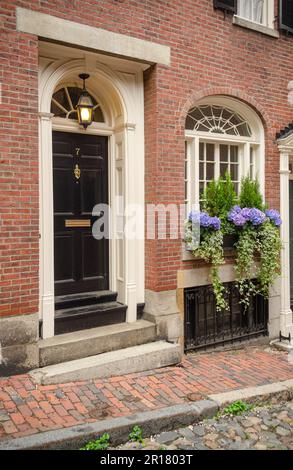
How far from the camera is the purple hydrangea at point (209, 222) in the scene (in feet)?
19.7

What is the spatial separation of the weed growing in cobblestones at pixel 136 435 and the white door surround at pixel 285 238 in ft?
13.6

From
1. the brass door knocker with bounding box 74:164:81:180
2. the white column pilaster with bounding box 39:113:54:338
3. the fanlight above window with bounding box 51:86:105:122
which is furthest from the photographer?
the brass door knocker with bounding box 74:164:81:180

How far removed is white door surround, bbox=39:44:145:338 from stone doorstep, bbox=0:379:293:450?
1.66 meters

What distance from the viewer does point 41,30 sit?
192 inches

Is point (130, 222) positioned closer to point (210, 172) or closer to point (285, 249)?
point (210, 172)

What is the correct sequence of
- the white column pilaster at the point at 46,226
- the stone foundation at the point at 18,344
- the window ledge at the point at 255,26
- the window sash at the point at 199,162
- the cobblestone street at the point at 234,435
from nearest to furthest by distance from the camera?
the cobblestone street at the point at 234,435 < the stone foundation at the point at 18,344 < the white column pilaster at the point at 46,226 < the window sash at the point at 199,162 < the window ledge at the point at 255,26

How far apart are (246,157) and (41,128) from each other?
3.58 metres

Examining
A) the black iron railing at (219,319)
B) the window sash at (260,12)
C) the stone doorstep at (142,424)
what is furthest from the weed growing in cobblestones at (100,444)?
the window sash at (260,12)

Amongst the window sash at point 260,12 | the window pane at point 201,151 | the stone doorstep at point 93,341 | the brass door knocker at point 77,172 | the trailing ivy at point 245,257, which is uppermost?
the window sash at point 260,12

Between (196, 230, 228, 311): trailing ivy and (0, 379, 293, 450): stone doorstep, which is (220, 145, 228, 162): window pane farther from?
(0, 379, 293, 450): stone doorstep

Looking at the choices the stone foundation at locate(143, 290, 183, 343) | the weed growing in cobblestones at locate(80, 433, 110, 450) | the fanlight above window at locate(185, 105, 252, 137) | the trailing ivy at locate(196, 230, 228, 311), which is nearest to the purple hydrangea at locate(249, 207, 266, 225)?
the trailing ivy at locate(196, 230, 228, 311)

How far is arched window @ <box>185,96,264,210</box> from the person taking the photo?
6.57 meters

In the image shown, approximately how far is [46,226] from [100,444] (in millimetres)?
2654

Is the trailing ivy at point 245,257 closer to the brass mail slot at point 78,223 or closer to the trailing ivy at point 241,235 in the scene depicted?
the trailing ivy at point 241,235
